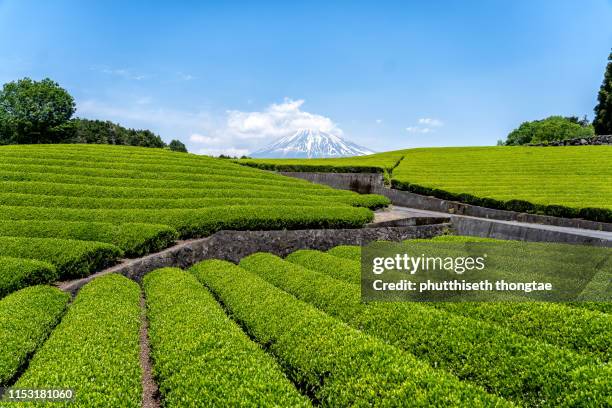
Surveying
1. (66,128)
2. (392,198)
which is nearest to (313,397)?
(392,198)

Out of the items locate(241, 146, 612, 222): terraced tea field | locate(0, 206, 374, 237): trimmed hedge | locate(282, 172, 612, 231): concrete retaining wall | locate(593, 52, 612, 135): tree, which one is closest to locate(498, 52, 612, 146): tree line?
locate(593, 52, 612, 135): tree

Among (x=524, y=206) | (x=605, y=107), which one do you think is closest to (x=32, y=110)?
(x=524, y=206)

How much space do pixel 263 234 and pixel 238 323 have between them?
749 centimetres

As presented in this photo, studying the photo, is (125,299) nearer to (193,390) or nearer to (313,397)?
(193,390)

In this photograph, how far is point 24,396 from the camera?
5.65 m

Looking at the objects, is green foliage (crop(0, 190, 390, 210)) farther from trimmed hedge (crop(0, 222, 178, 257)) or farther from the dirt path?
the dirt path

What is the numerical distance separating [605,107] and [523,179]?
51165mm

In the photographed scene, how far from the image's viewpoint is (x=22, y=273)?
35.0ft

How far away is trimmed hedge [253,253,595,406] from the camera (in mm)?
5871

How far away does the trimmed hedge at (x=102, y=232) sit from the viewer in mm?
13750

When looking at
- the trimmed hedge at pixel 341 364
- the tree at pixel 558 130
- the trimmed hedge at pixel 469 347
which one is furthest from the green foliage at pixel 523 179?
the tree at pixel 558 130

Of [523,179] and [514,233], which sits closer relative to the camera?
[514,233]

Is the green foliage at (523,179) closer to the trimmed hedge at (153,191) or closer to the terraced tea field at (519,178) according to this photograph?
the terraced tea field at (519,178)

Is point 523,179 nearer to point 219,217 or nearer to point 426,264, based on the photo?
point 426,264
